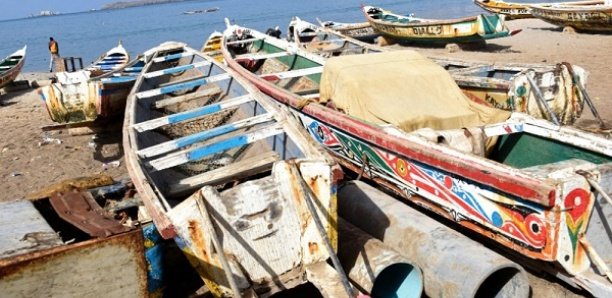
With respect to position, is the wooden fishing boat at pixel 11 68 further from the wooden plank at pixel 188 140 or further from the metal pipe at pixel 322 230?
the metal pipe at pixel 322 230

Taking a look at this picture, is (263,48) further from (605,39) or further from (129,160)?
(605,39)

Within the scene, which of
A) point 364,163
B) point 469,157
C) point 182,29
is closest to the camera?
point 469,157

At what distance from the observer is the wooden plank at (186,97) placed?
28.1 feet

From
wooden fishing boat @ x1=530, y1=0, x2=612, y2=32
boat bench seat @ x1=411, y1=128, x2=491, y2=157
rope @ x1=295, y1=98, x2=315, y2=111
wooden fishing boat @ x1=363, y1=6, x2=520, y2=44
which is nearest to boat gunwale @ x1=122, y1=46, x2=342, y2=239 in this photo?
rope @ x1=295, y1=98, x2=315, y2=111

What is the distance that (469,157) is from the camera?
4734 mm

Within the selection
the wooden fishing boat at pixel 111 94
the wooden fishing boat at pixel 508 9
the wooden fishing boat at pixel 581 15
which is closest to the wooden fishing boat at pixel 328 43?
the wooden fishing boat at pixel 111 94

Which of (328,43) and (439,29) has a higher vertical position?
(328,43)

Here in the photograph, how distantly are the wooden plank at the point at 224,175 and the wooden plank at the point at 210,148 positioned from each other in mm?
234

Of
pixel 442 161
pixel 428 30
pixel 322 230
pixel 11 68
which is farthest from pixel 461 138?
pixel 11 68

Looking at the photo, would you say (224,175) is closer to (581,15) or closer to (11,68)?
(11,68)

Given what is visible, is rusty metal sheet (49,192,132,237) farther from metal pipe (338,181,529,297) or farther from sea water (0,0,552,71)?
sea water (0,0,552,71)

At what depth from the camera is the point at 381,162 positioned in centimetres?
591

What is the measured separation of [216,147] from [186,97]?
3598 mm

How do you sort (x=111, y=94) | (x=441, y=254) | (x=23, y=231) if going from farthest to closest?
(x=111, y=94) < (x=441, y=254) < (x=23, y=231)
